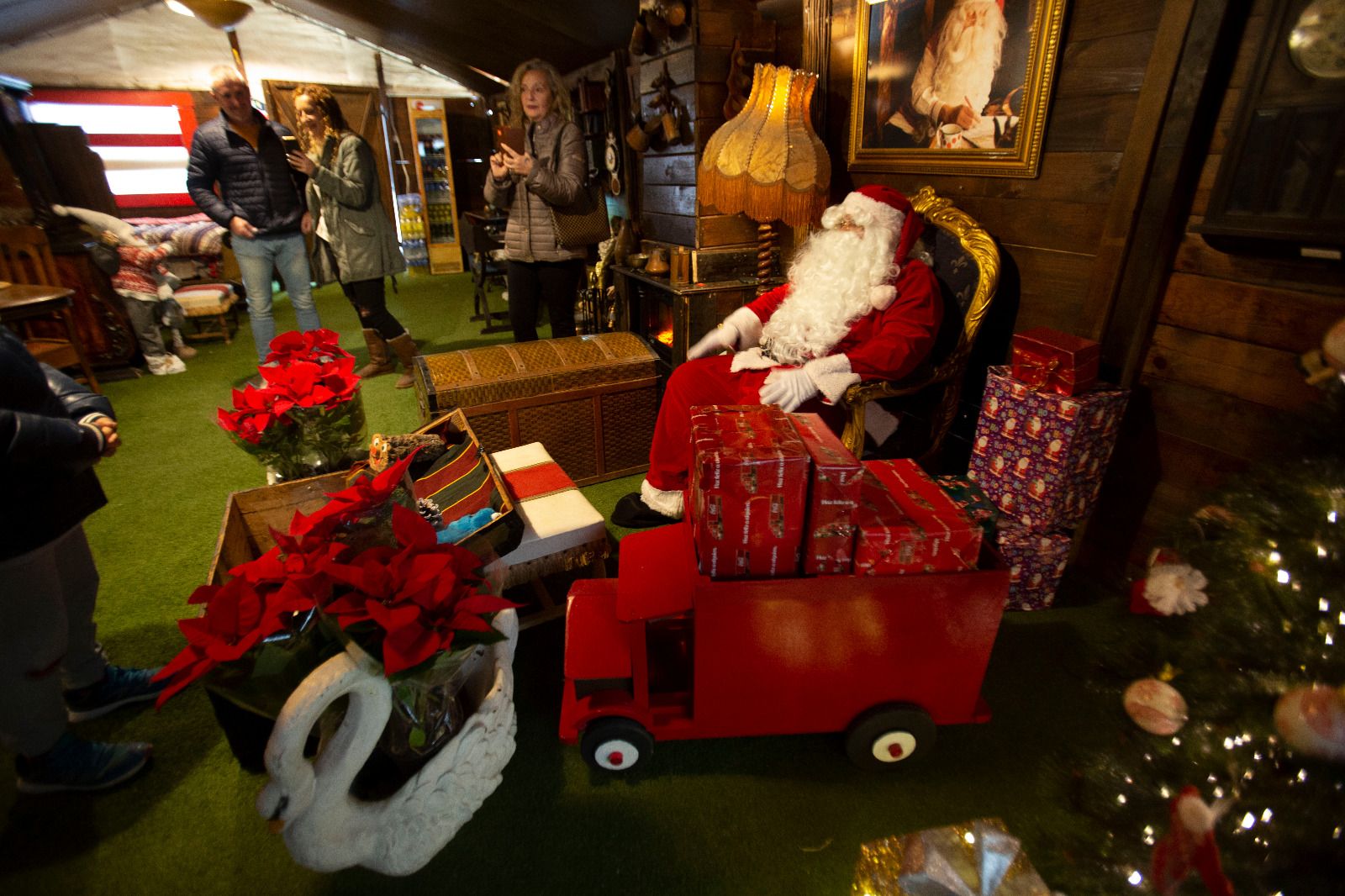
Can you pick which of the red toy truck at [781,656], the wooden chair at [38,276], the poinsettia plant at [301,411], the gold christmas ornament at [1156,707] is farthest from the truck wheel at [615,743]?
the wooden chair at [38,276]

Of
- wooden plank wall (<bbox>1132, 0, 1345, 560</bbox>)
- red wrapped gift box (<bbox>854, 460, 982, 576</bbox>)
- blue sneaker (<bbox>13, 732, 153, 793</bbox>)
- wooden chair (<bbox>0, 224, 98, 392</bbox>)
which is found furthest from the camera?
wooden chair (<bbox>0, 224, 98, 392</bbox>)

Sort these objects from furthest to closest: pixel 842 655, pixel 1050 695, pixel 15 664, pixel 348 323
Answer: pixel 348 323 < pixel 1050 695 < pixel 842 655 < pixel 15 664

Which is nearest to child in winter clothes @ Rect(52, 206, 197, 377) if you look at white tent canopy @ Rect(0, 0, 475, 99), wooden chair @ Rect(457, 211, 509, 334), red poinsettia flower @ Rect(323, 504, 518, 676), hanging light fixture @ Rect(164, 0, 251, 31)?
hanging light fixture @ Rect(164, 0, 251, 31)

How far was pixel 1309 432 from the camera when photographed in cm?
99

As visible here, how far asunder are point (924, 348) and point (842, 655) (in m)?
1.21

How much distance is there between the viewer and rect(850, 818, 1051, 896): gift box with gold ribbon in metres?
1.19

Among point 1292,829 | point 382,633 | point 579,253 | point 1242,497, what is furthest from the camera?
point 579,253

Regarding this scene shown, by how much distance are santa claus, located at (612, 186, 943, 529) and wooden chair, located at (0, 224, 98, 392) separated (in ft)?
11.7

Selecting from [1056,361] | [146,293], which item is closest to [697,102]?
[1056,361]

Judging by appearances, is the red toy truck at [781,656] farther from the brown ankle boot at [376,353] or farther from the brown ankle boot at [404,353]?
the brown ankle boot at [376,353]

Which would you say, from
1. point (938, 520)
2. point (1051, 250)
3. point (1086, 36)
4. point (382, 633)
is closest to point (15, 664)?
point (382, 633)

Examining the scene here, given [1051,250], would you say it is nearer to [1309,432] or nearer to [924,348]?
[924,348]

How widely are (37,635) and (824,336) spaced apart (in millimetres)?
2316

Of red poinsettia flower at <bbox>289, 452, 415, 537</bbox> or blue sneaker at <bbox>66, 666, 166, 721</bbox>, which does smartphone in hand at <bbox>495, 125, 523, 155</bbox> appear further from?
blue sneaker at <bbox>66, 666, 166, 721</bbox>
